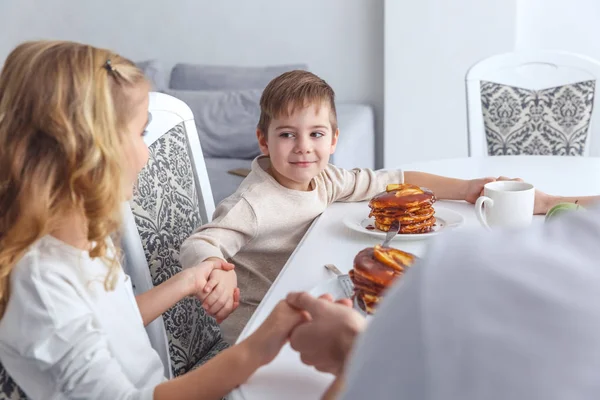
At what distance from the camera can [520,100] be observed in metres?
2.59

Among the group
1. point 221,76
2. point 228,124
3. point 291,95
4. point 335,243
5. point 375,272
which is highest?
point 291,95

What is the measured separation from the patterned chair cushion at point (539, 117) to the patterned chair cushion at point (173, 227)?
1.24 m

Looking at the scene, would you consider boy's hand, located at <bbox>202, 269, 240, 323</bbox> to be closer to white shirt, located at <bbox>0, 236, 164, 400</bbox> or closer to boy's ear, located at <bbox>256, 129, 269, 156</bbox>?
white shirt, located at <bbox>0, 236, 164, 400</bbox>

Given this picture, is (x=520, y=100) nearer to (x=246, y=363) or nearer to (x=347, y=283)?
(x=347, y=283)

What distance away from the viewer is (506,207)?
145 centimetres

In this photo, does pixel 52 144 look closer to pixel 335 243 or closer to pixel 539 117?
pixel 335 243

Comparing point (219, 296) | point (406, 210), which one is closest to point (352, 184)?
point (406, 210)

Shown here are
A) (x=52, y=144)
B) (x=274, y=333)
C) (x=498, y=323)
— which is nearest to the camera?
(x=498, y=323)

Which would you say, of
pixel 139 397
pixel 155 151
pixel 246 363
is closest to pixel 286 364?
pixel 246 363

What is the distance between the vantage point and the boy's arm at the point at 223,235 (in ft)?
4.72

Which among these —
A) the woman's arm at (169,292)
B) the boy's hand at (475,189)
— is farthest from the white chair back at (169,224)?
the boy's hand at (475,189)

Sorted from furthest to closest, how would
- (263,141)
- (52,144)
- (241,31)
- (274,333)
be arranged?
1. (241,31)
2. (263,141)
3. (52,144)
4. (274,333)

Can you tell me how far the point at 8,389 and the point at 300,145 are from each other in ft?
2.64

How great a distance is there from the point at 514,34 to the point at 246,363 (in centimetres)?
302
